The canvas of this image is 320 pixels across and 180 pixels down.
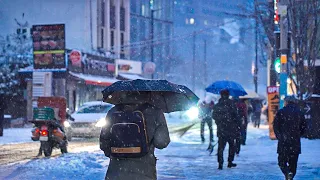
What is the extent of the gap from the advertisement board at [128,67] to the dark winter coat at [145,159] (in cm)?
4404

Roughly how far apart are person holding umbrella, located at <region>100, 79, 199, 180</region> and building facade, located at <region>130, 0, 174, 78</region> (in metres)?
62.9

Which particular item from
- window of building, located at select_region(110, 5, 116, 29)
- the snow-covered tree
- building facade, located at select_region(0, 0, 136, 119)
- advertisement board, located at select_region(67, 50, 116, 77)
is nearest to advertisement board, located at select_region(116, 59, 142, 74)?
building facade, located at select_region(0, 0, 136, 119)

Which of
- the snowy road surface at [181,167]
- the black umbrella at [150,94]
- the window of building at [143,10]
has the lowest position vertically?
the snowy road surface at [181,167]

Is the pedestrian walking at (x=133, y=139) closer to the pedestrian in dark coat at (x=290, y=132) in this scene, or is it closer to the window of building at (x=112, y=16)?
the pedestrian in dark coat at (x=290, y=132)

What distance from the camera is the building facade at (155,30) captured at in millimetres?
75156

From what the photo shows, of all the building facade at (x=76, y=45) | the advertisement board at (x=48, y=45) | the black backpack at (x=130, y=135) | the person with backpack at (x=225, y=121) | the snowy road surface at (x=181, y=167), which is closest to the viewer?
the black backpack at (x=130, y=135)

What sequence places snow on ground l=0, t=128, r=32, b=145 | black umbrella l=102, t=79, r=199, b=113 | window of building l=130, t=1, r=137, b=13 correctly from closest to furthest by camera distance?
1. black umbrella l=102, t=79, r=199, b=113
2. snow on ground l=0, t=128, r=32, b=145
3. window of building l=130, t=1, r=137, b=13

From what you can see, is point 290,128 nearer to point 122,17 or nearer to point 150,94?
point 150,94

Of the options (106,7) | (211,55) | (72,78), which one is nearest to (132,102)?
(72,78)

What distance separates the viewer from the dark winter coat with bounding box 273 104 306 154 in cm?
1090

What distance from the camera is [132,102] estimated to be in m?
6.76

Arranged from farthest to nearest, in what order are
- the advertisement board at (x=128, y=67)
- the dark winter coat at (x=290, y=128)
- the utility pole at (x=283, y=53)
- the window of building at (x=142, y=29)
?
the window of building at (x=142, y=29) < the advertisement board at (x=128, y=67) < the utility pole at (x=283, y=53) < the dark winter coat at (x=290, y=128)

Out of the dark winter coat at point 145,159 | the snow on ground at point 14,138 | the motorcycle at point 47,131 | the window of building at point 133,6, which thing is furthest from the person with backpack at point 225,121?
the window of building at point 133,6

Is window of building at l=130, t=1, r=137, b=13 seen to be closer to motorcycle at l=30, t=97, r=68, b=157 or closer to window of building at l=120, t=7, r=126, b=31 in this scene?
window of building at l=120, t=7, r=126, b=31
